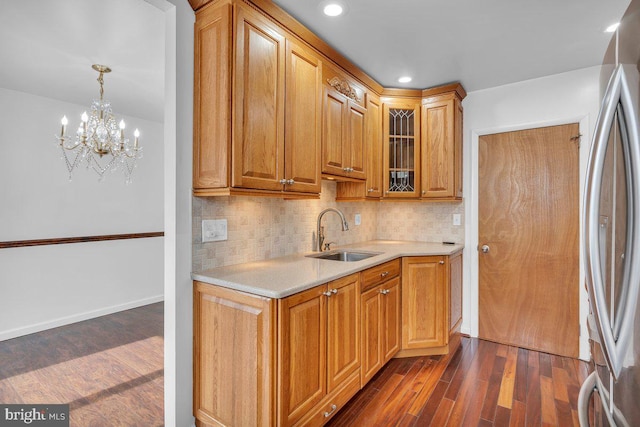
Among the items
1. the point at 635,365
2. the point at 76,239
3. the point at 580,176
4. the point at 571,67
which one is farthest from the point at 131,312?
the point at 571,67

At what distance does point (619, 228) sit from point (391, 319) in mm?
1855

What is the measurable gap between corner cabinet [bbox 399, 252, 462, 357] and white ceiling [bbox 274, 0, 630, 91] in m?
1.58

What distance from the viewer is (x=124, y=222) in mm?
4027

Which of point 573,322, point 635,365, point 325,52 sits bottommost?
point 573,322

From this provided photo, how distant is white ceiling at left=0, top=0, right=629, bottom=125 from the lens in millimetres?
1889

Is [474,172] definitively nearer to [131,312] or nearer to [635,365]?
[635,365]

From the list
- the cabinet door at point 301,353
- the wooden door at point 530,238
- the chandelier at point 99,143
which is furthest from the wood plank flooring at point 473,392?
the chandelier at point 99,143

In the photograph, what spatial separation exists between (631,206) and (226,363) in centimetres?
166

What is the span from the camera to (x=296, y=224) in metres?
2.54

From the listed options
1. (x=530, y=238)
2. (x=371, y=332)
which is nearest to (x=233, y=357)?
(x=371, y=332)

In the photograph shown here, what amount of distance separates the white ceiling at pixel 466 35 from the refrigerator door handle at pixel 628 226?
1418 millimetres

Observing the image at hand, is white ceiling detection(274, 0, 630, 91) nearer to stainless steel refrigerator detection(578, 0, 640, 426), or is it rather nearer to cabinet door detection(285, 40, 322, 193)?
cabinet door detection(285, 40, 322, 193)

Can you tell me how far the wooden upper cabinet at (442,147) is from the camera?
296cm

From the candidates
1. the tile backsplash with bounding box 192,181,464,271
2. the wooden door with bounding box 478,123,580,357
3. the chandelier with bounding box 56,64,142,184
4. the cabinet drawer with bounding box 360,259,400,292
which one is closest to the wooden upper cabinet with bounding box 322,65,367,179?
the tile backsplash with bounding box 192,181,464,271
